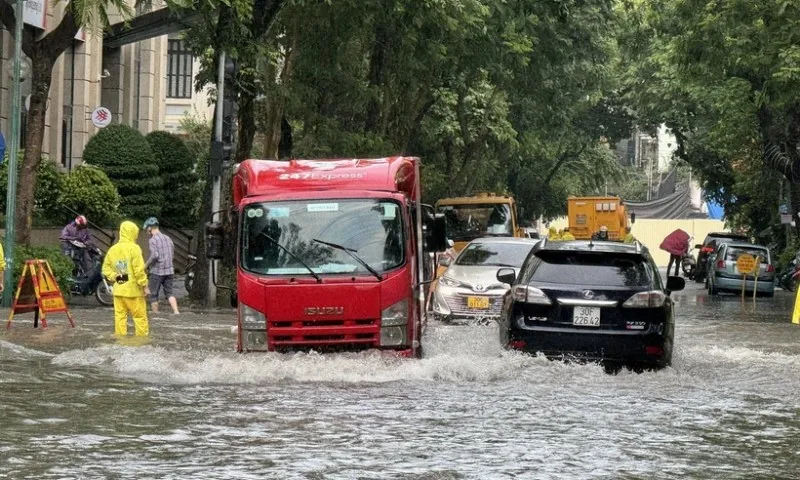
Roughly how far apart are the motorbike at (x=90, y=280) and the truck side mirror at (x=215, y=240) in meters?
11.8

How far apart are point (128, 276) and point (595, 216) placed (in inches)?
1523

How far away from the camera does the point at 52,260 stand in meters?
26.3

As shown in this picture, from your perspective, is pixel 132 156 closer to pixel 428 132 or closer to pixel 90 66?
pixel 90 66

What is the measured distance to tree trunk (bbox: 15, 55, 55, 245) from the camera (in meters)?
24.3

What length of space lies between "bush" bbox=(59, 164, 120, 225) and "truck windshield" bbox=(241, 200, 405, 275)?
18.5m

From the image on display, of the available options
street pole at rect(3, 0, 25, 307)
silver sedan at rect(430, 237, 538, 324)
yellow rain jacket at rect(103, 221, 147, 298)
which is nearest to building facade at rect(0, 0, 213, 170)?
street pole at rect(3, 0, 25, 307)

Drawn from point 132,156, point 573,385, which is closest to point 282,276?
point 573,385

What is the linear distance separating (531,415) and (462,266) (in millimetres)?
12957

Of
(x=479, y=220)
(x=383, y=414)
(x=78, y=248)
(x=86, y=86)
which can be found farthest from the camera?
(x=86, y=86)

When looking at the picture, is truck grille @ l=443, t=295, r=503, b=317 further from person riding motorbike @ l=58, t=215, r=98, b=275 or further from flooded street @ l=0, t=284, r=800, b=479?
person riding motorbike @ l=58, t=215, r=98, b=275

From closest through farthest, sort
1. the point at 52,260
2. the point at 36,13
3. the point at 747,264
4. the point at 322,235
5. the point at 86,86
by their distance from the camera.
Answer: the point at 322,235 → the point at 52,260 → the point at 36,13 → the point at 747,264 → the point at 86,86

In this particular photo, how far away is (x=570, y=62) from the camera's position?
39844 millimetres

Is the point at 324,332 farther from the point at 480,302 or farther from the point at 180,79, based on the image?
the point at 180,79

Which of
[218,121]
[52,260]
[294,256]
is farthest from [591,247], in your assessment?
[52,260]
